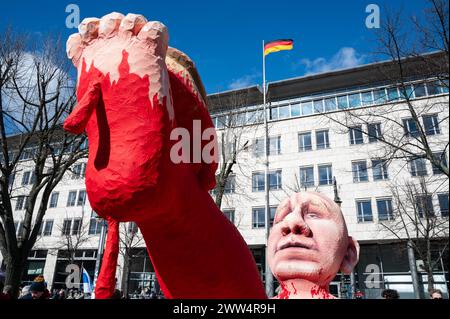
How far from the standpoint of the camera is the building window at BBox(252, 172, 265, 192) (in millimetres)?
22955

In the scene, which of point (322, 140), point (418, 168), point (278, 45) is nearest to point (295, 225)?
point (278, 45)

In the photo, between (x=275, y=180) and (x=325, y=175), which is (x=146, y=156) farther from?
(x=275, y=180)

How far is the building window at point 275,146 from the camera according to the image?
23625mm

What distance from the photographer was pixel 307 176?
22312mm

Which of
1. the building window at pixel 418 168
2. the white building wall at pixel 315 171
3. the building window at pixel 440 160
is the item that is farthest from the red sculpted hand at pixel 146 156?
the building window at pixel 418 168

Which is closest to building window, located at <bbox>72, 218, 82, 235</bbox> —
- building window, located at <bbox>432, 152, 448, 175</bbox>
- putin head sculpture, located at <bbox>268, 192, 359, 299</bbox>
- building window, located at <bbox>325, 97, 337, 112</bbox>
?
building window, located at <bbox>325, 97, 337, 112</bbox>

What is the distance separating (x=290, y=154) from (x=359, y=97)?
5.71m

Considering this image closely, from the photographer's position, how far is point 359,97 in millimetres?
22656

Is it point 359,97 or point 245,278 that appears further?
point 359,97

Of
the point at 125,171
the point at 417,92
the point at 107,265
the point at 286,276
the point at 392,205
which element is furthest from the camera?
the point at 417,92

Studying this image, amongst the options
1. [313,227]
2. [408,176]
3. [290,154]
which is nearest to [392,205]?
[408,176]

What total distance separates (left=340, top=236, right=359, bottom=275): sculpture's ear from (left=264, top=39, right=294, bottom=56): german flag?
54.2 ft

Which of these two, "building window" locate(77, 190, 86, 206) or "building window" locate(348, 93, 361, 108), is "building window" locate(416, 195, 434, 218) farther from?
"building window" locate(77, 190, 86, 206)
